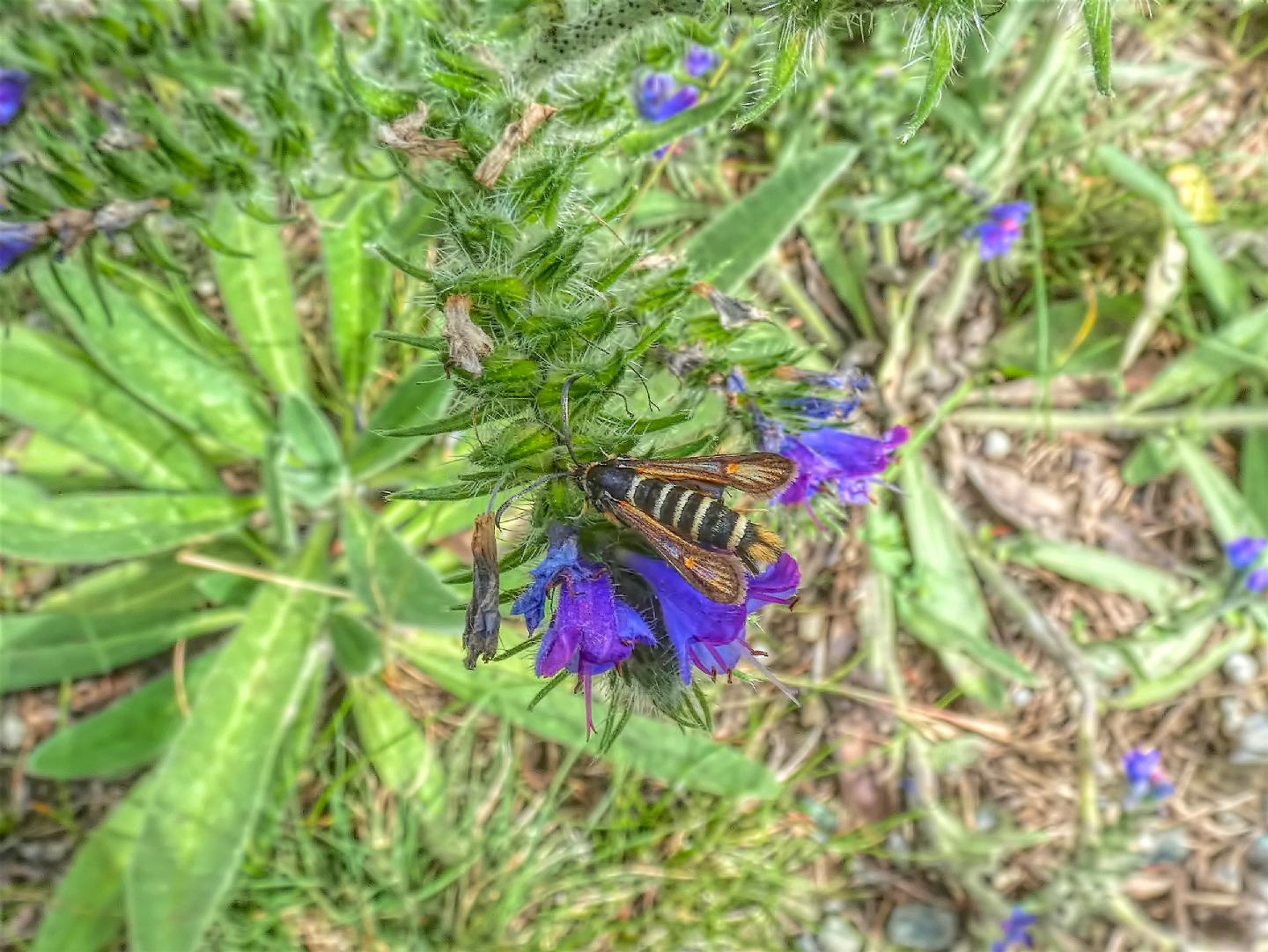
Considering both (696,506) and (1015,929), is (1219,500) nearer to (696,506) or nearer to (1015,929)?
(1015,929)

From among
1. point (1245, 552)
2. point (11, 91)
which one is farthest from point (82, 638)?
point (1245, 552)

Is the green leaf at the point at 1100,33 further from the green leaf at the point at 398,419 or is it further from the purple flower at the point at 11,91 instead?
the purple flower at the point at 11,91

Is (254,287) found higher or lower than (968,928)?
higher

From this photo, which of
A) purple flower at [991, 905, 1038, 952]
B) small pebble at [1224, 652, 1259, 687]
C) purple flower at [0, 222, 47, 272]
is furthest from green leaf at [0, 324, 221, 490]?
small pebble at [1224, 652, 1259, 687]

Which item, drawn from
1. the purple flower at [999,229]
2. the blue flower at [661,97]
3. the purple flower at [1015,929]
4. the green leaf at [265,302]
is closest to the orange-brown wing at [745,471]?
the blue flower at [661,97]

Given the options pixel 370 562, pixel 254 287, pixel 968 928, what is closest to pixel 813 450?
pixel 370 562

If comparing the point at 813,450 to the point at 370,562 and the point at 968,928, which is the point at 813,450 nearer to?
the point at 370,562
